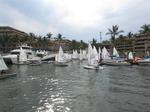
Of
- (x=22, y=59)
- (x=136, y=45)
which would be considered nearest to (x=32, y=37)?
(x=136, y=45)

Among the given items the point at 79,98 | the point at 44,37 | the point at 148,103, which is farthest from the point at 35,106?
the point at 44,37

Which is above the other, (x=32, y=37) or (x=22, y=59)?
(x=32, y=37)

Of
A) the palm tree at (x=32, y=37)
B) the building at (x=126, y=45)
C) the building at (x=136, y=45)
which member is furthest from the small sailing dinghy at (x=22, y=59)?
the building at (x=126, y=45)

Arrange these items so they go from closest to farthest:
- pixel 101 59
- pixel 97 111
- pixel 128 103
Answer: pixel 97 111, pixel 128 103, pixel 101 59

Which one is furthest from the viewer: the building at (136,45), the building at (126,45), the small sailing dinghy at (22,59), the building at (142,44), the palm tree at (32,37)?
the building at (126,45)

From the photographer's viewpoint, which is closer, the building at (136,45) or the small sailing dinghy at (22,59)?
the small sailing dinghy at (22,59)

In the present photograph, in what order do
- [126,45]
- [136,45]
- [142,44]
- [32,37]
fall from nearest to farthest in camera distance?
[32,37]
[142,44]
[136,45]
[126,45]

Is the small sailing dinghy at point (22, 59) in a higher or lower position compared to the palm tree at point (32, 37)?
lower

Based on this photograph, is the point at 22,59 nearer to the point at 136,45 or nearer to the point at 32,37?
the point at 32,37

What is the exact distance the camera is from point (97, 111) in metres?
20.9

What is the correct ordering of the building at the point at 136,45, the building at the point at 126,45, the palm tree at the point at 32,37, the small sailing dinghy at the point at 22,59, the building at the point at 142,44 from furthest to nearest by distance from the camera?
the building at the point at 126,45
the building at the point at 136,45
the building at the point at 142,44
the palm tree at the point at 32,37
the small sailing dinghy at the point at 22,59

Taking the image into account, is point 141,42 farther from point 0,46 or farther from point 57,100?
point 57,100

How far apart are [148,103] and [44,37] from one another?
14329 cm

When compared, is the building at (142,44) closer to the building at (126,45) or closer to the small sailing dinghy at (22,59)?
the building at (126,45)
